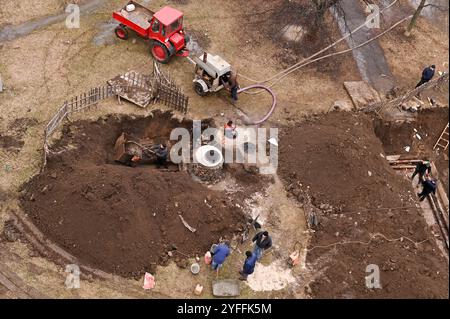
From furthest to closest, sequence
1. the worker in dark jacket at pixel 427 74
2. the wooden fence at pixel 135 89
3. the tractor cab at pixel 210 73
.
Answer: the worker in dark jacket at pixel 427 74 → the tractor cab at pixel 210 73 → the wooden fence at pixel 135 89

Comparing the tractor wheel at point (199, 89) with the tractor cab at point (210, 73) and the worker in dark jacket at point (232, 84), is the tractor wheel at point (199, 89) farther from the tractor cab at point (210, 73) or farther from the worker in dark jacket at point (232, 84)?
the worker in dark jacket at point (232, 84)

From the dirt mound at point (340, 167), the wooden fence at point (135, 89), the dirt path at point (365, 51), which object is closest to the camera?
the dirt mound at point (340, 167)

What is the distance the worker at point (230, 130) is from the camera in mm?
18362

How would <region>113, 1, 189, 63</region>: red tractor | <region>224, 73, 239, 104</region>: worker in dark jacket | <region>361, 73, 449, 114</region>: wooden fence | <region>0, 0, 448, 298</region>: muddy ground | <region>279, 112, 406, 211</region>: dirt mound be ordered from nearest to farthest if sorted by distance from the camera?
<region>0, 0, 448, 298</region>: muddy ground
<region>279, 112, 406, 211</region>: dirt mound
<region>224, 73, 239, 104</region>: worker in dark jacket
<region>361, 73, 449, 114</region>: wooden fence
<region>113, 1, 189, 63</region>: red tractor

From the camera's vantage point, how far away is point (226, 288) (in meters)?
14.8

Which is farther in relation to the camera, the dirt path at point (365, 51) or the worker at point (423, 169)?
the dirt path at point (365, 51)

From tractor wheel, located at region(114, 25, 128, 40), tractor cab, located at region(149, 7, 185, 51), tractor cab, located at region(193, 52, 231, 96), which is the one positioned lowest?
tractor cab, located at region(193, 52, 231, 96)

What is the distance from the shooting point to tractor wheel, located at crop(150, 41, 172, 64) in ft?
67.5

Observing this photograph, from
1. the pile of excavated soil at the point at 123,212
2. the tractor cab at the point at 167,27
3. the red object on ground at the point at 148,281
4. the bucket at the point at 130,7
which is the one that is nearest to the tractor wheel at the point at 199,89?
the tractor cab at the point at 167,27

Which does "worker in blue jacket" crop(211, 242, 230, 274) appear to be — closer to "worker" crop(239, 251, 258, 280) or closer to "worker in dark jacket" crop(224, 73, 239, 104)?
"worker" crop(239, 251, 258, 280)

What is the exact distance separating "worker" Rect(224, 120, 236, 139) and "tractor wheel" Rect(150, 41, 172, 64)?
4.67 meters

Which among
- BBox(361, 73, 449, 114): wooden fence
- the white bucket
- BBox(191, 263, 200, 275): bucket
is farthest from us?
BBox(361, 73, 449, 114): wooden fence

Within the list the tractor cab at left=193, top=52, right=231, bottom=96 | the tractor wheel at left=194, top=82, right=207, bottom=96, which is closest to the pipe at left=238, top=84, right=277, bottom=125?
the tractor cab at left=193, top=52, right=231, bottom=96

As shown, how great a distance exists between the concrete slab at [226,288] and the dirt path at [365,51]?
11.8 metres
